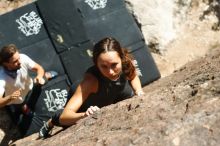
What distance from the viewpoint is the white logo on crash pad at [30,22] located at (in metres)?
7.76

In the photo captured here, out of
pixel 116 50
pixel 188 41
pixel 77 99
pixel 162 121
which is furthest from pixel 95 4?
pixel 162 121

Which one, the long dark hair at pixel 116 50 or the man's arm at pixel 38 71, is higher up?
the long dark hair at pixel 116 50

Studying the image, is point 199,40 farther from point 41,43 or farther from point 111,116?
point 111,116

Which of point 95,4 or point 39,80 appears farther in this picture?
point 95,4

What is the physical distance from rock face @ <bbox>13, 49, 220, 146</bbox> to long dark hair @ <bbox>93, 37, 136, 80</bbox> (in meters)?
0.60

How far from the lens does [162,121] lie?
3074 millimetres

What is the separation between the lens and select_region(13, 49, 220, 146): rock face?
9.50 feet

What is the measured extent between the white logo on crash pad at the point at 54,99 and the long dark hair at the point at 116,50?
3.50m

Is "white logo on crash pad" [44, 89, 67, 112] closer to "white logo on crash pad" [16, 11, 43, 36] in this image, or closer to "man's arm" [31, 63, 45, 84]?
"man's arm" [31, 63, 45, 84]

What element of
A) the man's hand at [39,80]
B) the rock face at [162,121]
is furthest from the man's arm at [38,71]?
the rock face at [162,121]

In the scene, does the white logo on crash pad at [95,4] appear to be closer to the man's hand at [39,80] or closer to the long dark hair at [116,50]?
the man's hand at [39,80]

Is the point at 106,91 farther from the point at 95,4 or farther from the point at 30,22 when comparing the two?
the point at 95,4

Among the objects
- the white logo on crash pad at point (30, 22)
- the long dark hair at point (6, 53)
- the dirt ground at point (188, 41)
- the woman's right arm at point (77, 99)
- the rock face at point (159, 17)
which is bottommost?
the dirt ground at point (188, 41)

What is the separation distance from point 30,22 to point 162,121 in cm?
501
